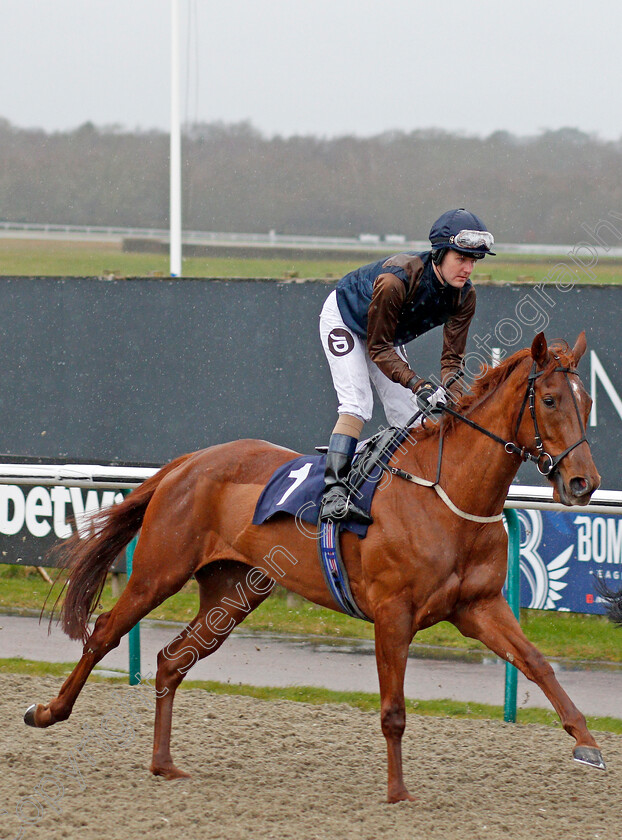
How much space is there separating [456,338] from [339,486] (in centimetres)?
74

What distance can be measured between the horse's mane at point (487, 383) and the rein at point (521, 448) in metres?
0.03

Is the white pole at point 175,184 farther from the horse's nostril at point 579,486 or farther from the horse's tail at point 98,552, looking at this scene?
the horse's nostril at point 579,486

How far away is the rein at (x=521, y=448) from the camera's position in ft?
11.2

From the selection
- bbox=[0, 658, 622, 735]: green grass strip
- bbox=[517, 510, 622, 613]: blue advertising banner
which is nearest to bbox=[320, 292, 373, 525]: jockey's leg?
bbox=[0, 658, 622, 735]: green grass strip

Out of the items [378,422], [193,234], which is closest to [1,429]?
[193,234]

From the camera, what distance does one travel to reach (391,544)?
146 inches

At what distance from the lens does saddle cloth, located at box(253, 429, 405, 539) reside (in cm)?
386

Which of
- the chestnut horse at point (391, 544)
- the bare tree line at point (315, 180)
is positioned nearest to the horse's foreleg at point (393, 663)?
the chestnut horse at point (391, 544)

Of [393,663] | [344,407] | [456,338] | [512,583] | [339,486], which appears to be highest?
[456,338]

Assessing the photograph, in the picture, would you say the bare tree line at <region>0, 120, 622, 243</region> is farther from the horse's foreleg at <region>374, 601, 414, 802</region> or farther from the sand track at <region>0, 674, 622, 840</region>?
the horse's foreleg at <region>374, 601, 414, 802</region>

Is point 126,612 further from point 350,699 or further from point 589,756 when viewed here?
point 589,756

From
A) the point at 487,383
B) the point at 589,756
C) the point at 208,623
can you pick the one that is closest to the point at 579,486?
the point at 487,383

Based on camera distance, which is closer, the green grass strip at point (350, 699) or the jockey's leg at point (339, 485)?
the jockey's leg at point (339, 485)

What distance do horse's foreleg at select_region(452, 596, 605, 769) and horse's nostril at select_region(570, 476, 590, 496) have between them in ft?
1.84
